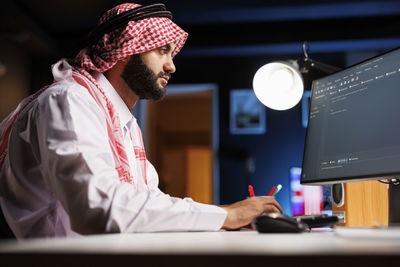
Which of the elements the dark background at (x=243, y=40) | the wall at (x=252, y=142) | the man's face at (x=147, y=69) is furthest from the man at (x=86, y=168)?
the wall at (x=252, y=142)

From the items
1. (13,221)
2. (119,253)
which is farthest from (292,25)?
(119,253)

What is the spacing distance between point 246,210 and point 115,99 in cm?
76

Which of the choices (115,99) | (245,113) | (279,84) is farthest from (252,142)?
(115,99)

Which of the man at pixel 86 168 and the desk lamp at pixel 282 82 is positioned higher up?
the desk lamp at pixel 282 82

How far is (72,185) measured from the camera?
1001mm

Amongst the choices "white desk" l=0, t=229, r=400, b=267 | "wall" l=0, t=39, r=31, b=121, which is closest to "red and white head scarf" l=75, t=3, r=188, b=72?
"white desk" l=0, t=229, r=400, b=267

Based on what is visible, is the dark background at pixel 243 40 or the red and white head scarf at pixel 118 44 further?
the dark background at pixel 243 40

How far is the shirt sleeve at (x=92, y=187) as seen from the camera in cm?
96

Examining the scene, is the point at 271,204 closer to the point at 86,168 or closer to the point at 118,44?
the point at 86,168

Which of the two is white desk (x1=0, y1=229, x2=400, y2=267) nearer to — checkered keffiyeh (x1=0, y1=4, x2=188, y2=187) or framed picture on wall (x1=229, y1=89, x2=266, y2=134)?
checkered keffiyeh (x1=0, y1=4, x2=188, y2=187)

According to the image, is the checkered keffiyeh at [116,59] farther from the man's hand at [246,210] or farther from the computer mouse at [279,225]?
the computer mouse at [279,225]

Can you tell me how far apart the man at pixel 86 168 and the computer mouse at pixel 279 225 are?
213 mm

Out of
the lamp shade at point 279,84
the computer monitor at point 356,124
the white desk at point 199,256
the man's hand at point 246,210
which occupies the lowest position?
the man's hand at point 246,210

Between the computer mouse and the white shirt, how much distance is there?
212 millimetres
